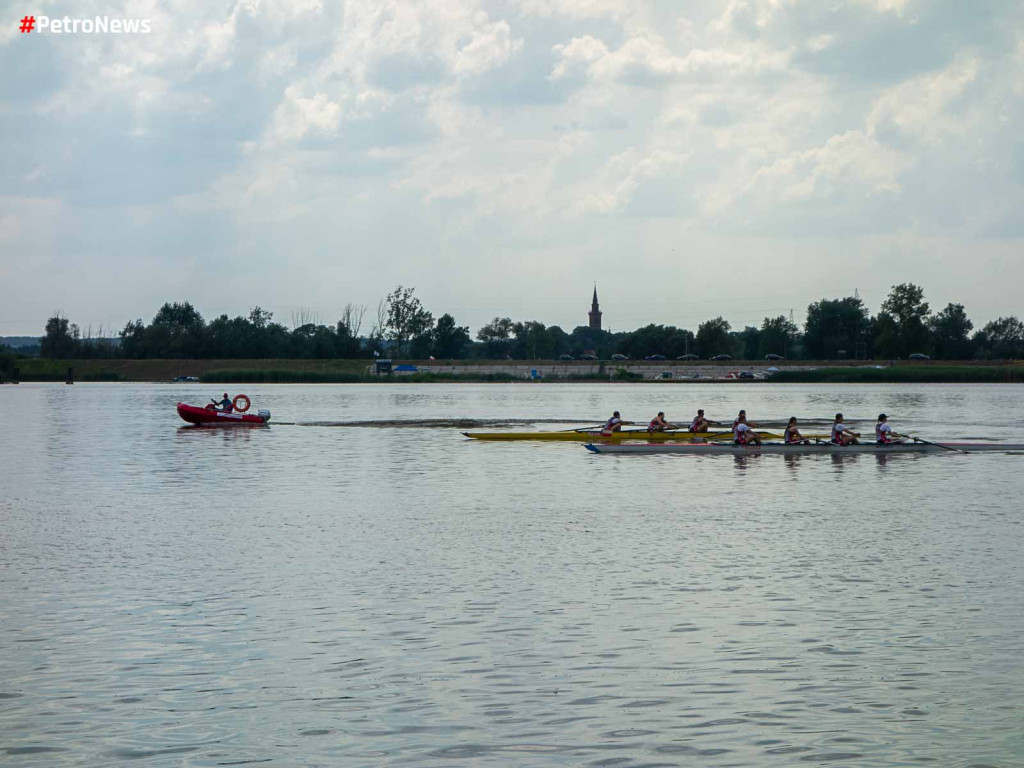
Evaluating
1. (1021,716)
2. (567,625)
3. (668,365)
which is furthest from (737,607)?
(668,365)

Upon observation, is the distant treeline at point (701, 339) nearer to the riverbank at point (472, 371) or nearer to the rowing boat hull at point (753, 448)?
the riverbank at point (472, 371)

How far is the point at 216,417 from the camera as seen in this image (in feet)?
202

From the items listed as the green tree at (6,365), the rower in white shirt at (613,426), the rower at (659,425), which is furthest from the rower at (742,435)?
the green tree at (6,365)

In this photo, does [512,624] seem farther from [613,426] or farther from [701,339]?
[701,339]

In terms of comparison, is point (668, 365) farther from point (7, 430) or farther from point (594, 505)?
point (594, 505)

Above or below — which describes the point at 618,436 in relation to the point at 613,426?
below

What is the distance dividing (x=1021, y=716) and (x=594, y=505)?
58.8 feet

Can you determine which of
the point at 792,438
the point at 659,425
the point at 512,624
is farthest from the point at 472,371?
the point at 512,624

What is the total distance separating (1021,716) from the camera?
35.5ft

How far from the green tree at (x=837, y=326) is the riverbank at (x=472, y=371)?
78.4 ft

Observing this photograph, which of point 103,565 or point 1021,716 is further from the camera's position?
point 103,565

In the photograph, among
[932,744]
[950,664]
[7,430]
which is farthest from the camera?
[7,430]

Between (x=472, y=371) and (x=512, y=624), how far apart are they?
160 metres

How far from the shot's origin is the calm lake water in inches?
404
